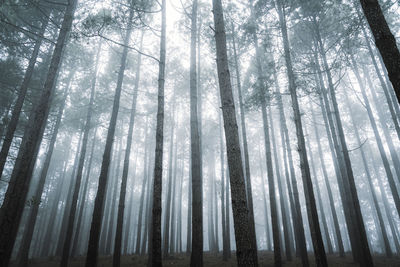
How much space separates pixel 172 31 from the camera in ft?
45.4

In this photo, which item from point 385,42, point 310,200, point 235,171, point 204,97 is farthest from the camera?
point 204,97

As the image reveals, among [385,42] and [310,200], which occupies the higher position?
[385,42]

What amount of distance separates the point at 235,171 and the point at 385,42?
120 inches

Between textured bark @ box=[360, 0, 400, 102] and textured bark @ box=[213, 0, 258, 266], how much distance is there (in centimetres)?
248

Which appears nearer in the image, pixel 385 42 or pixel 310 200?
pixel 385 42

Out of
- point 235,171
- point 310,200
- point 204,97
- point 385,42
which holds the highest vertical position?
point 204,97

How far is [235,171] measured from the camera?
161 inches

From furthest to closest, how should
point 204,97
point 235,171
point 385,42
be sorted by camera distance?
1. point 204,97
2. point 235,171
3. point 385,42

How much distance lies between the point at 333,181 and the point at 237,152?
109 ft

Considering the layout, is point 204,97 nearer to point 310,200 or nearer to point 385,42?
point 310,200

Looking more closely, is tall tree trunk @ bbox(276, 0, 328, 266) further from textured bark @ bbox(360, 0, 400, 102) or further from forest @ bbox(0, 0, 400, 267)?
textured bark @ bbox(360, 0, 400, 102)

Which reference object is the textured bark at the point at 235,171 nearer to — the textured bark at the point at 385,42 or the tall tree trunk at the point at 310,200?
the textured bark at the point at 385,42

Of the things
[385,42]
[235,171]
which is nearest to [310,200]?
[235,171]

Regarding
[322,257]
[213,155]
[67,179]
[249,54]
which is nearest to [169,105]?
[249,54]
